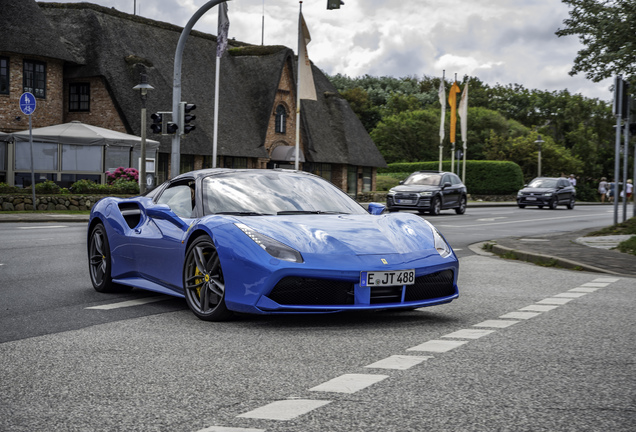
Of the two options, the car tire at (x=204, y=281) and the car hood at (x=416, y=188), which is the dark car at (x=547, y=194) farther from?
the car tire at (x=204, y=281)

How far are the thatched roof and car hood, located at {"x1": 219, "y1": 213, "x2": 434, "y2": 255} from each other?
29.8 metres

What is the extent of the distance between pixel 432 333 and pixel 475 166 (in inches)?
2105

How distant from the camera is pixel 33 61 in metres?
35.9

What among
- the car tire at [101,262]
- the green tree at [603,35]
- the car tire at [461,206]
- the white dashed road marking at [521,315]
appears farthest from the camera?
the car tire at [461,206]

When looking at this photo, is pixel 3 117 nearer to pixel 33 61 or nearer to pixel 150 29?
pixel 33 61

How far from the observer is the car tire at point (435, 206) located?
32.2 metres

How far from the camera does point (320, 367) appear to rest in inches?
199

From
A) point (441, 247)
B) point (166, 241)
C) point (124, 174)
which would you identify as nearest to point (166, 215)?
point (166, 241)

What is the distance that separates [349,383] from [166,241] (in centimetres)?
333

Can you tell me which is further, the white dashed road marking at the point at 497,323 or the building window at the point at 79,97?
the building window at the point at 79,97

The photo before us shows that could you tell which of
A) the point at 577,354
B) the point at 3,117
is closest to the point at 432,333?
the point at 577,354

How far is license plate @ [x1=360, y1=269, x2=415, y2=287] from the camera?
250 inches

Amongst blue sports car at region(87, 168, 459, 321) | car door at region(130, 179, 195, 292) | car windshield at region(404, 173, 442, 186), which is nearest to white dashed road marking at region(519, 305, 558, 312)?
blue sports car at region(87, 168, 459, 321)

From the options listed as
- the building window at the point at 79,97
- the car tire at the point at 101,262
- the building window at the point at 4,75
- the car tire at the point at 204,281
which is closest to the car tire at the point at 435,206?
the building window at the point at 79,97
